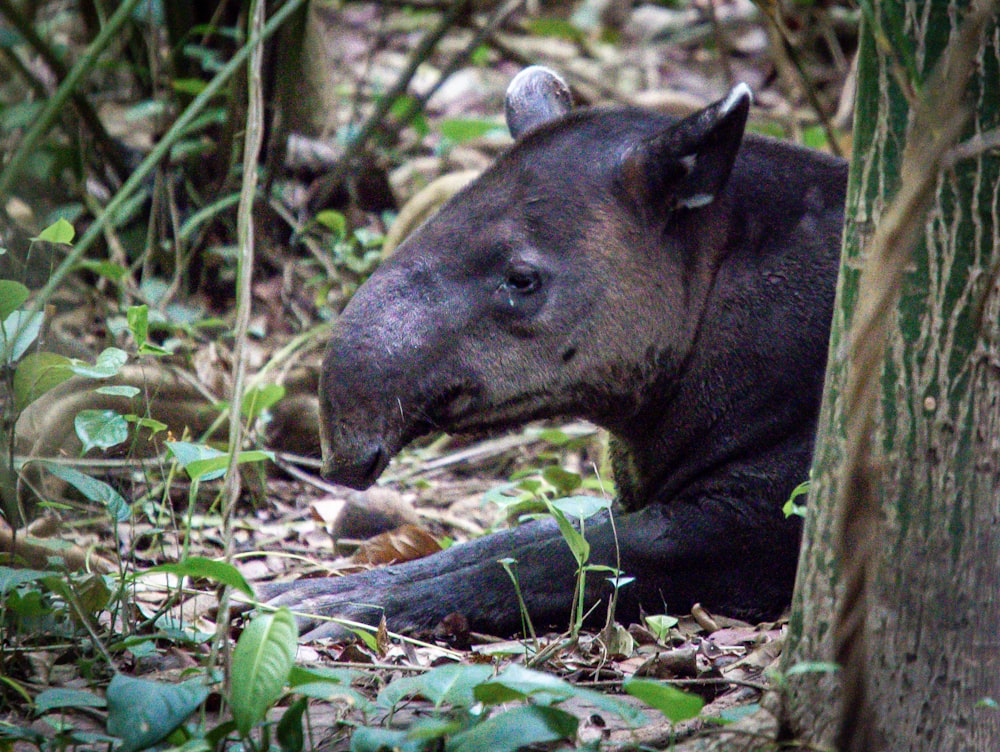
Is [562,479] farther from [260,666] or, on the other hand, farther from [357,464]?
[260,666]

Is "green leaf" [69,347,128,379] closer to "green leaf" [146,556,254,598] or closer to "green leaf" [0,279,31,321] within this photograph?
"green leaf" [0,279,31,321]

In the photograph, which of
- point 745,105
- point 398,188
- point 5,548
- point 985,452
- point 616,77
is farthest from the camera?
point 616,77

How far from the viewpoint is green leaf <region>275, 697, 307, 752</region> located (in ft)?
7.07

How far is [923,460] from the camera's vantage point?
2.09 metres

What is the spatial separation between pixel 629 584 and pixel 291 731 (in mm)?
1528

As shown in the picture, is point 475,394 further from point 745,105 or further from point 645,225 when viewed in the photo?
point 745,105

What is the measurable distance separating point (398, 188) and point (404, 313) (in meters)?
4.07

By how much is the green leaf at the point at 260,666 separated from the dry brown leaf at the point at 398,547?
1.93 m

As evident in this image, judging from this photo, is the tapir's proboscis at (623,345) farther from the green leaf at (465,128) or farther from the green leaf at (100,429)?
the green leaf at (465,128)

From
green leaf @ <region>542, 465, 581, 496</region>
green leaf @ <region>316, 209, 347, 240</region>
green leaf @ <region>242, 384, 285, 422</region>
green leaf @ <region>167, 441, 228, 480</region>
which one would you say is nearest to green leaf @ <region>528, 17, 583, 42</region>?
green leaf @ <region>316, 209, 347, 240</region>

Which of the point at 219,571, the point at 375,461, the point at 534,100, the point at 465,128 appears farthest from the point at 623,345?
the point at 465,128

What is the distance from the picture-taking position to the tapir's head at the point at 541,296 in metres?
3.40

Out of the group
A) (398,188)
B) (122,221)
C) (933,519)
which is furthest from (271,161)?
(933,519)

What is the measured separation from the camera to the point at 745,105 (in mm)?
3445
